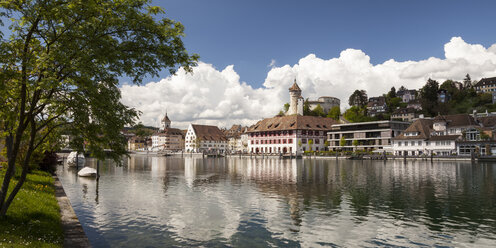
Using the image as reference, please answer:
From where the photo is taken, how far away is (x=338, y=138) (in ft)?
409

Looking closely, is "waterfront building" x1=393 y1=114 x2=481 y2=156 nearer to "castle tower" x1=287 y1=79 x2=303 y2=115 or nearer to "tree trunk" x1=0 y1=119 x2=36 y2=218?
"castle tower" x1=287 y1=79 x2=303 y2=115

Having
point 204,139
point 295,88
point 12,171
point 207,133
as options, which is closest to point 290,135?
point 295,88

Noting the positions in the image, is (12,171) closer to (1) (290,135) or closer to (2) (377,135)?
(2) (377,135)

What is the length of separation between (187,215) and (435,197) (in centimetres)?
1794

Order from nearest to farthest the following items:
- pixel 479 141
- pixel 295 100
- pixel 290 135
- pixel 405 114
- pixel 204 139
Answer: pixel 479 141 → pixel 290 135 → pixel 295 100 → pixel 405 114 → pixel 204 139

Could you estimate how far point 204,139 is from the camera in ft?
594

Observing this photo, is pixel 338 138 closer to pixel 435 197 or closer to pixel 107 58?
pixel 435 197

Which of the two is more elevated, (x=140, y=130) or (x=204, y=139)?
(x=204, y=139)

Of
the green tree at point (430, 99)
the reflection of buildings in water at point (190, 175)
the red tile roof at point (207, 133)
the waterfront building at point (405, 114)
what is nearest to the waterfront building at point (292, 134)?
the red tile roof at point (207, 133)

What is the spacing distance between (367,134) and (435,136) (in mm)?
23000

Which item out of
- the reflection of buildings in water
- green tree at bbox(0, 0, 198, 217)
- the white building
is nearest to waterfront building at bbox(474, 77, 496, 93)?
the white building

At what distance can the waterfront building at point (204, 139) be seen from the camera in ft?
581

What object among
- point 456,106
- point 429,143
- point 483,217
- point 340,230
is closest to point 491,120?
point 429,143

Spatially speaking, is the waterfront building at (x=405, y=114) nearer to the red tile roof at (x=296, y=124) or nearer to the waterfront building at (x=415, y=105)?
the waterfront building at (x=415, y=105)
